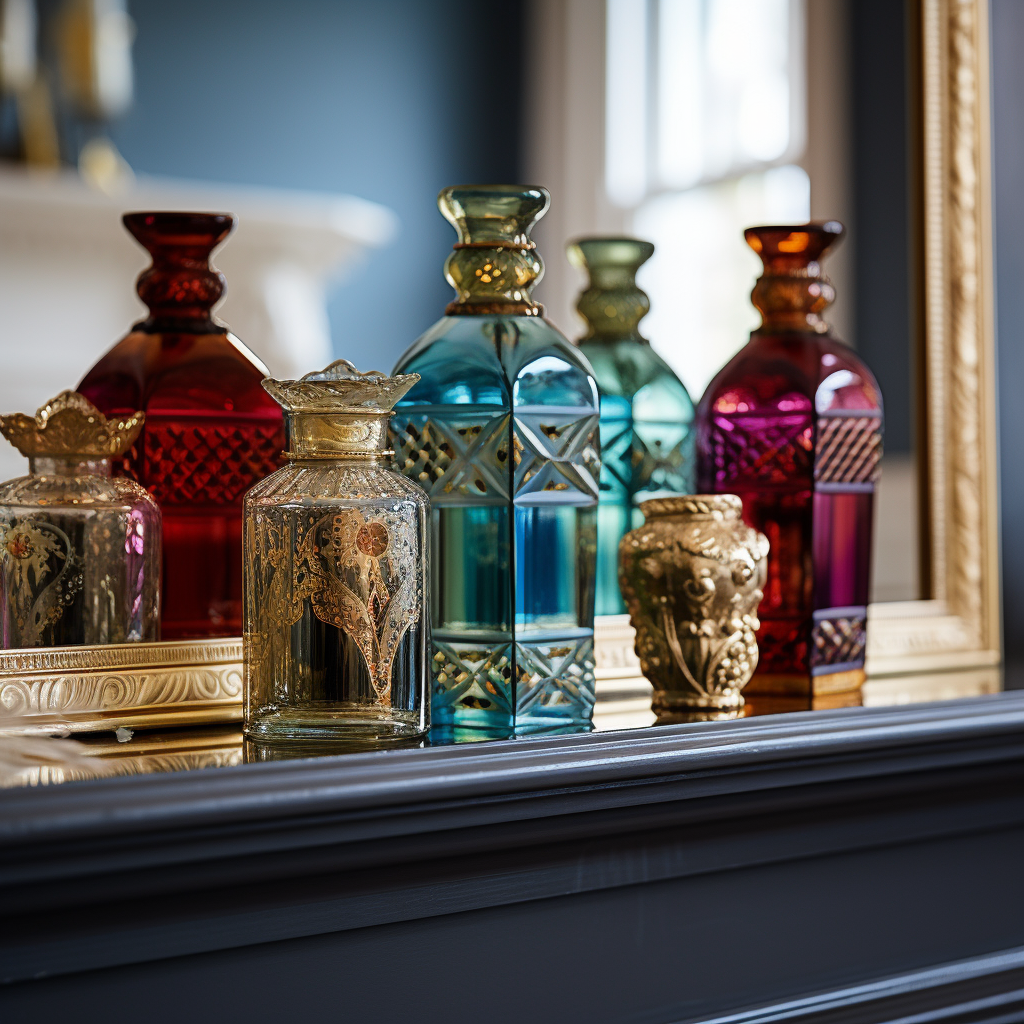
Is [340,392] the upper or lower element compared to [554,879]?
upper

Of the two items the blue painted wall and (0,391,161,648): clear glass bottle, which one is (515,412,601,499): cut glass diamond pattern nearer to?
(0,391,161,648): clear glass bottle

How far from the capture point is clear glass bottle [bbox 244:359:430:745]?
45 centimetres

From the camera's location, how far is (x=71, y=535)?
0.50 meters

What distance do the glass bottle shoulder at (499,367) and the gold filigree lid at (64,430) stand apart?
123 millimetres

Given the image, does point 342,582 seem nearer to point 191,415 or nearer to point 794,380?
point 191,415

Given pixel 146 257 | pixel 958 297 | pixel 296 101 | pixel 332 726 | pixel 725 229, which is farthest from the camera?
pixel 296 101

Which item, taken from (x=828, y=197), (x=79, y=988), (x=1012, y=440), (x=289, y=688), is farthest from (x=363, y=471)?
(x=828, y=197)

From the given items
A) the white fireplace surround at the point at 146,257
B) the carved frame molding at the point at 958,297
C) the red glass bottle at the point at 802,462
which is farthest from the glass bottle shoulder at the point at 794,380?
the white fireplace surround at the point at 146,257

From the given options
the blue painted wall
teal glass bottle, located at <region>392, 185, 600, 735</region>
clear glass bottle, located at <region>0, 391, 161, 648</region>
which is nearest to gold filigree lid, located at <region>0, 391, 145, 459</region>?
clear glass bottle, located at <region>0, 391, 161, 648</region>

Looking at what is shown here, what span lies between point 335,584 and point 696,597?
166 millimetres

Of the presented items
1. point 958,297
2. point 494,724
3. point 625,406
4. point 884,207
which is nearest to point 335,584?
point 494,724

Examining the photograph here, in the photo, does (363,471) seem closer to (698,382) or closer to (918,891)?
(918,891)

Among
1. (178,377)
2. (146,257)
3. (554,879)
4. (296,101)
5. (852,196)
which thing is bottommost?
(554,879)

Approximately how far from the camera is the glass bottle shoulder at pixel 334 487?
46cm
